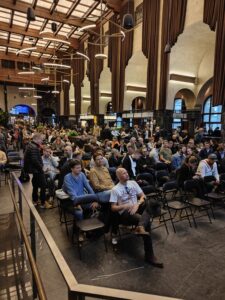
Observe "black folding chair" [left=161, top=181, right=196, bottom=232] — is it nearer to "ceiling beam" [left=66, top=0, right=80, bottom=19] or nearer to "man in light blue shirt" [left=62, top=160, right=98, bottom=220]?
"man in light blue shirt" [left=62, top=160, right=98, bottom=220]

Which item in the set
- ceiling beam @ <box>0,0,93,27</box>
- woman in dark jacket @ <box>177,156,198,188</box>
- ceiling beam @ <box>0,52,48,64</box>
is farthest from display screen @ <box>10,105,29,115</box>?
woman in dark jacket @ <box>177,156,198,188</box>

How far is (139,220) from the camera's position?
315 cm

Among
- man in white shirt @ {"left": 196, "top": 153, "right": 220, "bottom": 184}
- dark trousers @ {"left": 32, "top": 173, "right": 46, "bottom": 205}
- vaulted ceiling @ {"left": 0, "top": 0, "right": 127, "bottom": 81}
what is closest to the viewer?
dark trousers @ {"left": 32, "top": 173, "right": 46, "bottom": 205}

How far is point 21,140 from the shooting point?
12984 mm

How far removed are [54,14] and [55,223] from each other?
14918mm

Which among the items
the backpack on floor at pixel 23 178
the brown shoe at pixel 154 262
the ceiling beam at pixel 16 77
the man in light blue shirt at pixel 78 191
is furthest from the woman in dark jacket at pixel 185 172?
the ceiling beam at pixel 16 77

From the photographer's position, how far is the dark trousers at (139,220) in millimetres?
2957

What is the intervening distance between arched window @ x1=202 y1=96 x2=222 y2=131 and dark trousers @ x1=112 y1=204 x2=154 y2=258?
1131 cm

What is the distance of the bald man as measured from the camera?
2.96m

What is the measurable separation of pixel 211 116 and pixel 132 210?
1227 cm

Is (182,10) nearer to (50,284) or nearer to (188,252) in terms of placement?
(188,252)

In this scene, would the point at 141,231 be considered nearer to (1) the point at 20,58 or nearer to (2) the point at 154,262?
(2) the point at 154,262

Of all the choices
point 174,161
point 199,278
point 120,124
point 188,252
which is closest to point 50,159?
point 174,161

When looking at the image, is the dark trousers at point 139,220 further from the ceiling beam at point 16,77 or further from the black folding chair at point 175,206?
the ceiling beam at point 16,77
